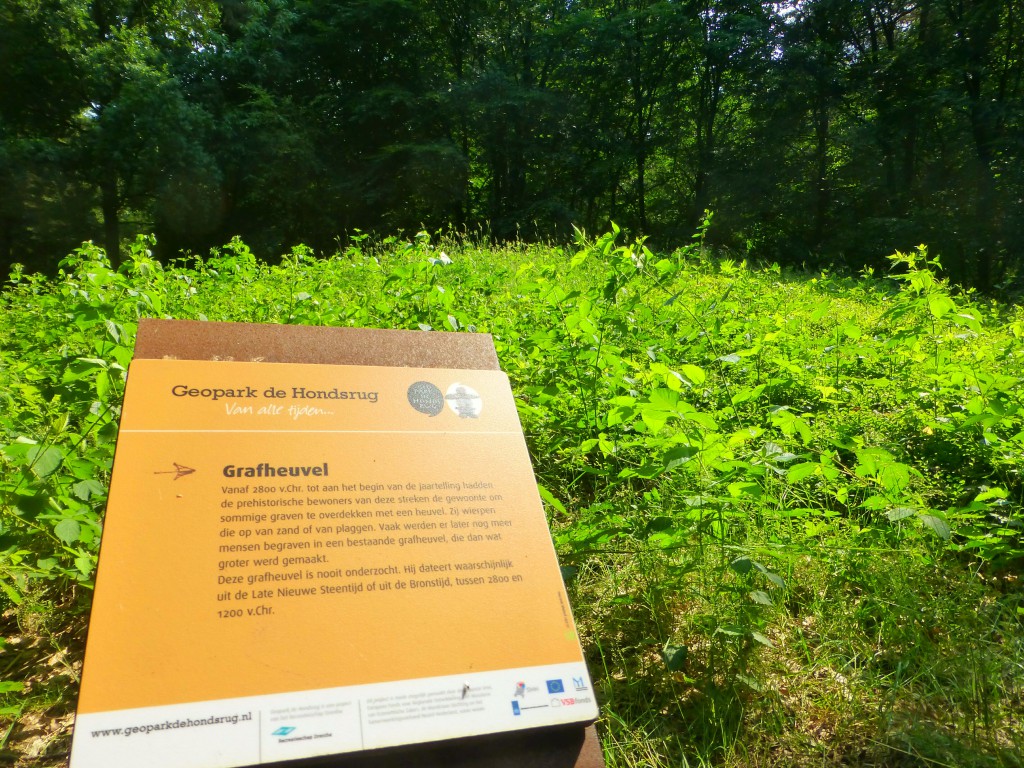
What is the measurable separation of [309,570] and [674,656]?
3.58 ft

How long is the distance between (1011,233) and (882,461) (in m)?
15.8

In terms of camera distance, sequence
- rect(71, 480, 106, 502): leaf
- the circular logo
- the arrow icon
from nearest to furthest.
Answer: the arrow icon, the circular logo, rect(71, 480, 106, 502): leaf

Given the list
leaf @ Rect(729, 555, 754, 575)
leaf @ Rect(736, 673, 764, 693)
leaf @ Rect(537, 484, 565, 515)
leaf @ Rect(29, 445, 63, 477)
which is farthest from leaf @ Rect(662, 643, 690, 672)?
leaf @ Rect(29, 445, 63, 477)

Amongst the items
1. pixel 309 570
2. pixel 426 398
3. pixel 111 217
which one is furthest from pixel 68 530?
pixel 111 217

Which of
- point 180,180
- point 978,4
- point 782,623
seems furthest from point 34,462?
point 978,4

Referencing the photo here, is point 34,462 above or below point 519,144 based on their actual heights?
below

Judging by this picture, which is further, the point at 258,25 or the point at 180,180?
the point at 258,25

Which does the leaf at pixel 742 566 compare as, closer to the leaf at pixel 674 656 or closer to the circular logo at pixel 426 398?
the leaf at pixel 674 656

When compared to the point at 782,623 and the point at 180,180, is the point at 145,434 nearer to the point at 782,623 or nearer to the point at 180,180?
the point at 782,623

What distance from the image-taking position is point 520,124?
2188 cm

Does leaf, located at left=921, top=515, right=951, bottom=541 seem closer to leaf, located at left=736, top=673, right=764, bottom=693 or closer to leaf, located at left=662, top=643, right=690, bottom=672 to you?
leaf, located at left=736, top=673, right=764, bottom=693

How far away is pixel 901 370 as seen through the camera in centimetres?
384

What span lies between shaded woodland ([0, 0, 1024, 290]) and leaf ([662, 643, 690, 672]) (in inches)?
561

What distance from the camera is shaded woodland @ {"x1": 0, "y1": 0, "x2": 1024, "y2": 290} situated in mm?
15766
